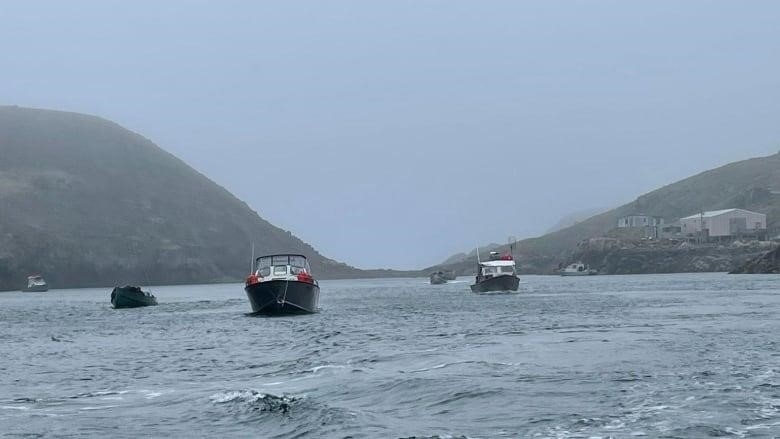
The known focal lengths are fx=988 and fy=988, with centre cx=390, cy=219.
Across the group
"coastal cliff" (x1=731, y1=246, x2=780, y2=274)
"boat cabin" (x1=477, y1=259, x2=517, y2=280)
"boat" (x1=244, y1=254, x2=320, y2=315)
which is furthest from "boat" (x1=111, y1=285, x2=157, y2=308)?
"coastal cliff" (x1=731, y1=246, x2=780, y2=274)

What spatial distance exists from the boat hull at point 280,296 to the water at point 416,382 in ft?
54.7

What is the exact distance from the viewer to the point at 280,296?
69.0 metres

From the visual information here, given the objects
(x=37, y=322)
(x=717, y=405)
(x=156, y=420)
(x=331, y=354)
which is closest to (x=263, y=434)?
(x=156, y=420)

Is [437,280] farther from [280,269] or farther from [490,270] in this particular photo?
[280,269]

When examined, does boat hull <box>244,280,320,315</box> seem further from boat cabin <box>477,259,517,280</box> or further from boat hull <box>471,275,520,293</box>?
boat cabin <box>477,259,517,280</box>

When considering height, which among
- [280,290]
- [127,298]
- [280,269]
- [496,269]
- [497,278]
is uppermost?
[496,269]

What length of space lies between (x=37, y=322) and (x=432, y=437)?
210 feet

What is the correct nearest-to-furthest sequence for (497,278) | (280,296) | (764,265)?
1. (280,296)
2. (497,278)
3. (764,265)

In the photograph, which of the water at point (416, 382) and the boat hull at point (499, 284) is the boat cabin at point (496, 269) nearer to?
the boat hull at point (499, 284)

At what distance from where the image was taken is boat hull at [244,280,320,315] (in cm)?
6912

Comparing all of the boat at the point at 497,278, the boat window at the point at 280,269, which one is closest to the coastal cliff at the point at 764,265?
the boat at the point at 497,278

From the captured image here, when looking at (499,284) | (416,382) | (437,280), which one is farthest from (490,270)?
(416,382)

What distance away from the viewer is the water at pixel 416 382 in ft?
71.1

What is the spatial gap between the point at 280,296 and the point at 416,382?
41.9 meters
